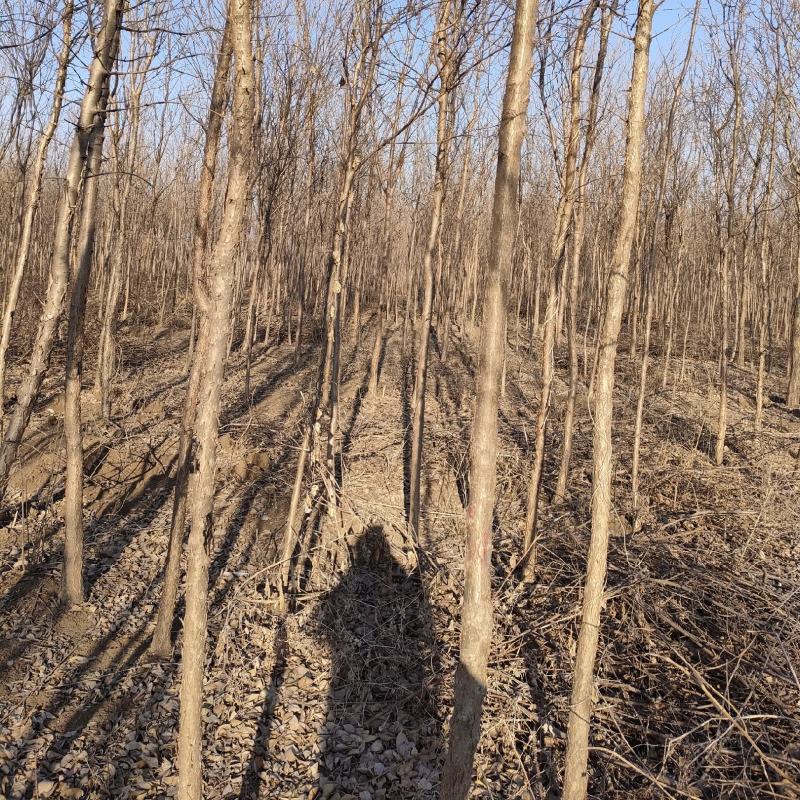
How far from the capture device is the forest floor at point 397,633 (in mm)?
4535

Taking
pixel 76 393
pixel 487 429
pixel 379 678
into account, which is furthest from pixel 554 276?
pixel 76 393

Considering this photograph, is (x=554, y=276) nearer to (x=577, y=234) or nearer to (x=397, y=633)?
(x=577, y=234)

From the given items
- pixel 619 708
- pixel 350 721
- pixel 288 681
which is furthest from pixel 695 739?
pixel 288 681

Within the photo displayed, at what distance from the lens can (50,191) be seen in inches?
1111

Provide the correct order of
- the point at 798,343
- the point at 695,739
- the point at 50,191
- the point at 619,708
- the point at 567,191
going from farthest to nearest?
the point at 50,191 → the point at 798,343 → the point at 567,191 → the point at 619,708 → the point at 695,739

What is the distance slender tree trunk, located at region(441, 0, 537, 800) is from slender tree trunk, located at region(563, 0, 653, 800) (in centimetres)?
70

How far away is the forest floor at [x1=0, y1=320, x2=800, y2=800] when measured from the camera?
4535 mm

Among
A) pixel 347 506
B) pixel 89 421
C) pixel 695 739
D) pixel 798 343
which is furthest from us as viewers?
pixel 798 343

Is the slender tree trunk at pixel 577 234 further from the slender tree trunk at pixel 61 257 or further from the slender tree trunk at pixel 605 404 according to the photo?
the slender tree trunk at pixel 61 257

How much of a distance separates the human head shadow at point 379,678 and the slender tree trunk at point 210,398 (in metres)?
1.55

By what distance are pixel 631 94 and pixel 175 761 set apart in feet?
17.5

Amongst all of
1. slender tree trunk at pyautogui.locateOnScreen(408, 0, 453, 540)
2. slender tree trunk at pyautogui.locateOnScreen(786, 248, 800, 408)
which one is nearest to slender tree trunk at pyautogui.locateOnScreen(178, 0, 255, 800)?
slender tree trunk at pyautogui.locateOnScreen(408, 0, 453, 540)

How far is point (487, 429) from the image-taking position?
330 cm

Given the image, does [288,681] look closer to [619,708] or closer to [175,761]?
Result: [175,761]
